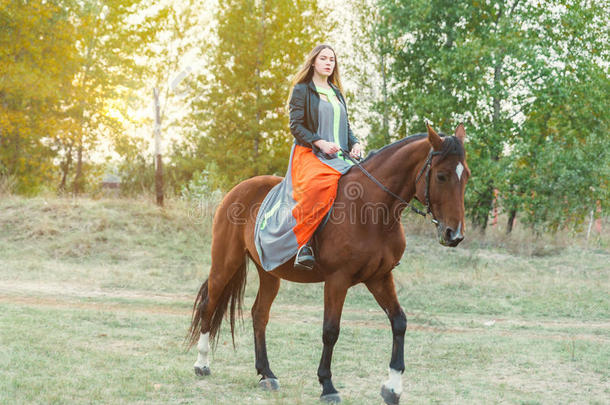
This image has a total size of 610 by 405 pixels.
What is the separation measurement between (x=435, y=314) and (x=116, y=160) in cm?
1796

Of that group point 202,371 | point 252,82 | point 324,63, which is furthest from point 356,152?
point 252,82

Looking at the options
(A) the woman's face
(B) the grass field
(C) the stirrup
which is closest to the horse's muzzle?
(C) the stirrup

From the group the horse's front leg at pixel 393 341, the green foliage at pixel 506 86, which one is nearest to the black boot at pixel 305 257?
the horse's front leg at pixel 393 341

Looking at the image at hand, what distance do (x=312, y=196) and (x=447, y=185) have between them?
1215mm

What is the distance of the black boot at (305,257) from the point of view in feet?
16.5

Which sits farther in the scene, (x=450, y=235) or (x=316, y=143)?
(x=316, y=143)

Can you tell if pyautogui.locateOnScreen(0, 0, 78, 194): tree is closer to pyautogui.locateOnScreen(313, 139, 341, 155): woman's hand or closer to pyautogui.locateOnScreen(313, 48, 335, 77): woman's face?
pyautogui.locateOnScreen(313, 48, 335, 77): woman's face

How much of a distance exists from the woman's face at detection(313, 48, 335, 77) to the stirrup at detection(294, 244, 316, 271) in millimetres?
1693

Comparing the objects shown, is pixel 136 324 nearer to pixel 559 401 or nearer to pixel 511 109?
pixel 559 401

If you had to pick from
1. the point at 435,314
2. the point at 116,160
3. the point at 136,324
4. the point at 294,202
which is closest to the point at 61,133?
the point at 116,160

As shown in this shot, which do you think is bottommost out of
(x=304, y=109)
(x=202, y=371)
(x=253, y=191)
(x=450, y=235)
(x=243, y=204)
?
(x=202, y=371)

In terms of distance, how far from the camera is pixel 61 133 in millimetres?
21219

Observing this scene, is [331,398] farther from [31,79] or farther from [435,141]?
[31,79]

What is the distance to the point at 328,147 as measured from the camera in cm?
525
